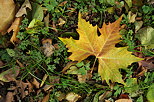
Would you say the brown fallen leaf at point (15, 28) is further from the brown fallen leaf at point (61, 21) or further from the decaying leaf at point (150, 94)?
the decaying leaf at point (150, 94)

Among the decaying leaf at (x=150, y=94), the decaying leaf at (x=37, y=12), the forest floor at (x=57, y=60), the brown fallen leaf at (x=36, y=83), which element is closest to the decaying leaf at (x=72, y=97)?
the forest floor at (x=57, y=60)

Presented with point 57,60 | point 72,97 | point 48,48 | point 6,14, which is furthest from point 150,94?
point 6,14

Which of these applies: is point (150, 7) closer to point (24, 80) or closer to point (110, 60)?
point (110, 60)

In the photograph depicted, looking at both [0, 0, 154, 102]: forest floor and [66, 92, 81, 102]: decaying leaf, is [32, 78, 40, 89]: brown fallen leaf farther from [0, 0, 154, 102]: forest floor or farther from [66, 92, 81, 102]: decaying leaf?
[66, 92, 81, 102]: decaying leaf

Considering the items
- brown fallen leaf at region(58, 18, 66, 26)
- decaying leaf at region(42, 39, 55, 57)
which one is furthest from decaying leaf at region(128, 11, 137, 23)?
decaying leaf at region(42, 39, 55, 57)

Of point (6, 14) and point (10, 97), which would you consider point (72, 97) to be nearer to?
point (10, 97)

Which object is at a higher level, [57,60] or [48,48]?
[48,48]
